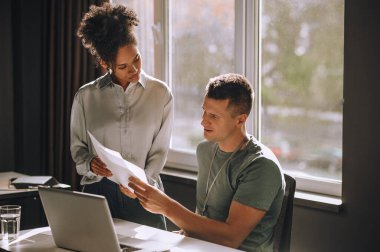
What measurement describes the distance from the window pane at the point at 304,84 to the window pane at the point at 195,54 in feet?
0.97

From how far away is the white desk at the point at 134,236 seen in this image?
1.94 meters

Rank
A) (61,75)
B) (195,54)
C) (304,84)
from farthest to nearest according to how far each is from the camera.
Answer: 1. (61,75)
2. (195,54)
3. (304,84)

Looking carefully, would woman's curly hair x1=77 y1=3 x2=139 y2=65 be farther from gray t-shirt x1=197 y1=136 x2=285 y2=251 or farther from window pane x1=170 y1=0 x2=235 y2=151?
window pane x1=170 y1=0 x2=235 y2=151

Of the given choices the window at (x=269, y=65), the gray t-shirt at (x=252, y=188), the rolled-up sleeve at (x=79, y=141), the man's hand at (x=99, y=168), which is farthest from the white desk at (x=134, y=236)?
the window at (x=269, y=65)

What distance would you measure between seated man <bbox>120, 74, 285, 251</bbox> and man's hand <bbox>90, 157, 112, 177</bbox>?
39 cm

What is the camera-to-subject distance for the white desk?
1.94 metres

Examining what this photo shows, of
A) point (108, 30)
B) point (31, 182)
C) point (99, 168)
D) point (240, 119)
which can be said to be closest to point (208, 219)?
point (240, 119)

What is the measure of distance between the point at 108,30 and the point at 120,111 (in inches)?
14.0

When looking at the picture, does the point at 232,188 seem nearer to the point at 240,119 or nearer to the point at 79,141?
the point at 240,119

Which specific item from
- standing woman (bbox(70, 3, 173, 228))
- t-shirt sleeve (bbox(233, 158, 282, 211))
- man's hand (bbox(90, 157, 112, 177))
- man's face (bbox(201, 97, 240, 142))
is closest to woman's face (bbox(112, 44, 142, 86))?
standing woman (bbox(70, 3, 173, 228))

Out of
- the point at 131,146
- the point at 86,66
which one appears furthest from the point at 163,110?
the point at 86,66

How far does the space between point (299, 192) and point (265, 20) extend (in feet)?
2.96

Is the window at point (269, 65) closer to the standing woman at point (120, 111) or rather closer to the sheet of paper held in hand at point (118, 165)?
the standing woman at point (120, 111)

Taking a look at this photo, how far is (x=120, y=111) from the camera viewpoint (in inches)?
103
